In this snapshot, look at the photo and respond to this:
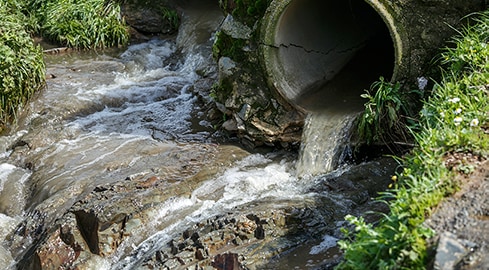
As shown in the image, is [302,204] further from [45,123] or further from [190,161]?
[45,123]

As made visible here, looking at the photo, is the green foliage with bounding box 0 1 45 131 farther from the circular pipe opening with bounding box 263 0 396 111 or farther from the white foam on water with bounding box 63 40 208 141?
the circular pipe opening with bounding box 263 0 396 111

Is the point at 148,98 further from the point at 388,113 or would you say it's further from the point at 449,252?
the point at 449,252

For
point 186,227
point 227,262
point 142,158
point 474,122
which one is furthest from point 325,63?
point 227,262

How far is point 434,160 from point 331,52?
4.13 meters

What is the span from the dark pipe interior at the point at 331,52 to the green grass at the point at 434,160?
1659 mm

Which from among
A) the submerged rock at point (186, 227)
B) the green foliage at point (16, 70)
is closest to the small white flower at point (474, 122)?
the submerged rock at point (186, 227)

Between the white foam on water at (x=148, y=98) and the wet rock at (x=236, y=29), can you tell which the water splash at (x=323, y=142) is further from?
the white foam on water at (x=148, y=98)

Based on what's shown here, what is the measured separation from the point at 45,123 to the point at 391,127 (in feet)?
14.8

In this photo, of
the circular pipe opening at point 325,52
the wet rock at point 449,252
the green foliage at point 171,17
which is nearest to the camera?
the wet rock at point 449,252

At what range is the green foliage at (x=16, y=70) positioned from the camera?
8805mm

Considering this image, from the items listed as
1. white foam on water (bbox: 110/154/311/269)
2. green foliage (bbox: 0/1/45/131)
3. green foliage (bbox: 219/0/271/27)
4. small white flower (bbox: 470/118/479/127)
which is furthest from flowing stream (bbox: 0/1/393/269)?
green foliage (bbox: 219/0/271/27)

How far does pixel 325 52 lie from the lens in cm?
860

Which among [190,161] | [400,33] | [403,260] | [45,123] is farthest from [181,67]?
[403,260]

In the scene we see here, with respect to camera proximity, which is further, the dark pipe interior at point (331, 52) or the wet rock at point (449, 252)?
the dark pipe interior at point (331, 52)
